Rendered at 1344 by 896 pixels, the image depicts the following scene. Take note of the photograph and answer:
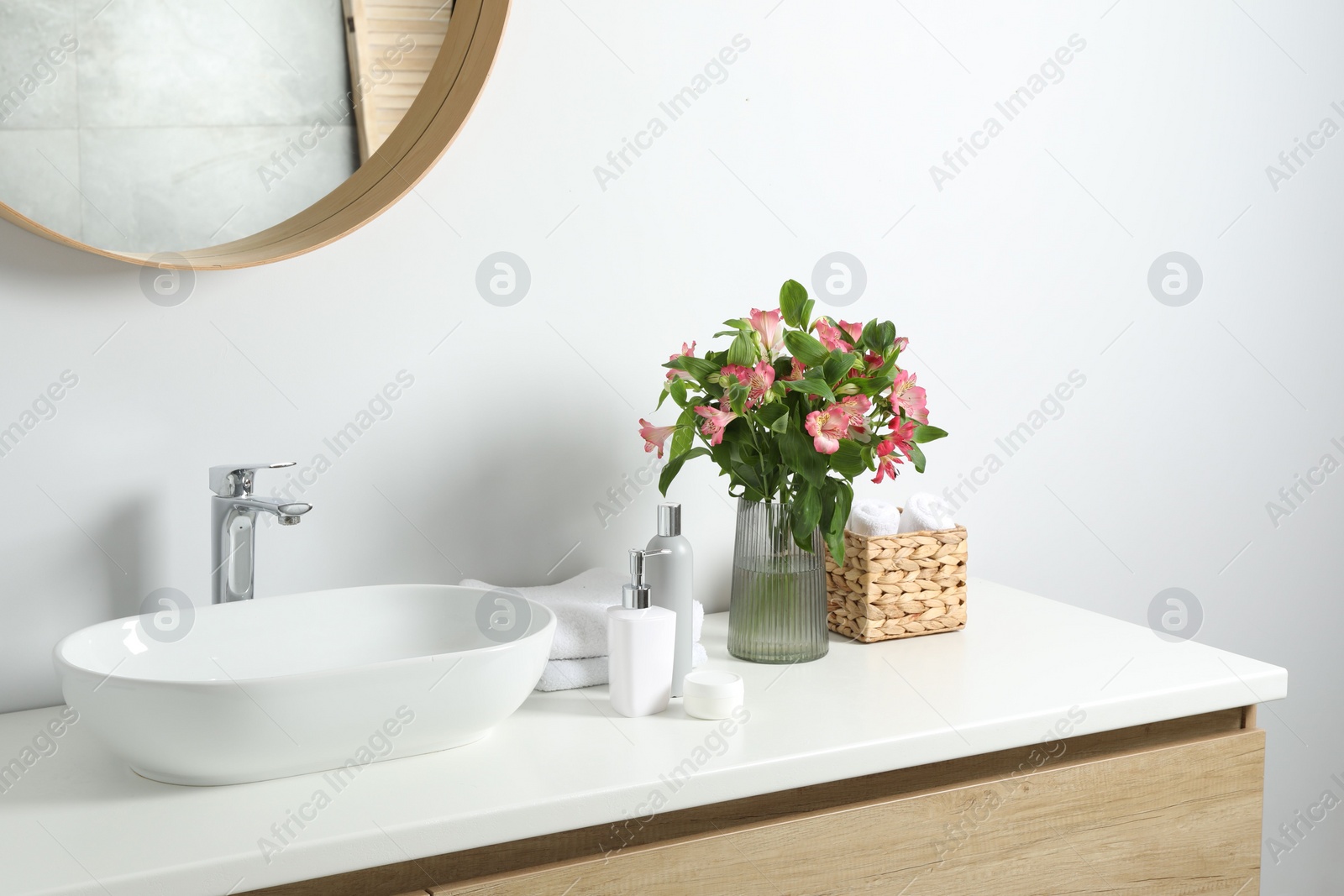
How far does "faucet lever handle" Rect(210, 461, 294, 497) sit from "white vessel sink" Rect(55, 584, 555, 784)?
0.13 meters

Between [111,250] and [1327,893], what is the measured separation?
2237 millimetres

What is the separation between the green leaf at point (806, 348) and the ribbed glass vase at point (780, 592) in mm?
180

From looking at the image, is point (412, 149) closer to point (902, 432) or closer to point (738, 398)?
point (738, 398)

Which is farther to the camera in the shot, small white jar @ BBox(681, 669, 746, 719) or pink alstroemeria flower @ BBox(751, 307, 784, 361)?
pink alstroemeria flower @ BBox(751, 307, 784, 361)

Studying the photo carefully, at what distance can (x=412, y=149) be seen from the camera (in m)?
1.29

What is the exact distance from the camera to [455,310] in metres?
1.33

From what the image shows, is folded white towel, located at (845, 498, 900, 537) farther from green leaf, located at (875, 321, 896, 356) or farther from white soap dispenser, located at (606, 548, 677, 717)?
white soap dispenser, located at (606, 548, 677, 717)

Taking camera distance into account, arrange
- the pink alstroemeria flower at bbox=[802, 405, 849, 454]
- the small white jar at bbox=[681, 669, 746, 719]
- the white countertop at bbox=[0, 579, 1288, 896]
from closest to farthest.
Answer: the white countertop at bbox=[0, 579, 1288, 896] < the small white jar at bbox=[681, 669, 746, 719] < the pink alstroemeria flower at bbox=[802, 405, 849, 454]

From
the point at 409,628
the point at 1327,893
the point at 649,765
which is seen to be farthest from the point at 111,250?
the point at 1327,893

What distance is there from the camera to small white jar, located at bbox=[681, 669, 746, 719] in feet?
3.53

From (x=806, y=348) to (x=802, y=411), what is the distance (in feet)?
0.23

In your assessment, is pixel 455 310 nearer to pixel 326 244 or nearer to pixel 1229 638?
pixel 326 244

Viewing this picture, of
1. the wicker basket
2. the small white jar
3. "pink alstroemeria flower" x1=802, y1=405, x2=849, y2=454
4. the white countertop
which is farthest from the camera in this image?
the wicker basket

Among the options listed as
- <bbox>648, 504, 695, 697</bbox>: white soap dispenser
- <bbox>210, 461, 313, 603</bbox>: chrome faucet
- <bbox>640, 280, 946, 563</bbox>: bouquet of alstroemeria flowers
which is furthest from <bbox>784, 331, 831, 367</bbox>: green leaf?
<bbox>210, 461, 313, 603</bbox>: chrome faucet
